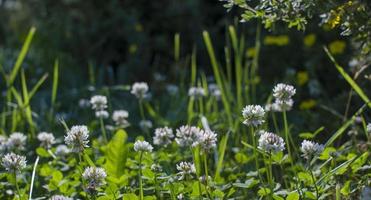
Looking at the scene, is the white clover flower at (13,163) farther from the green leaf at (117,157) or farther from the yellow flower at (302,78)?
the yellow flower at (302,78)

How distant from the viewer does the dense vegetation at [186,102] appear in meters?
2.30

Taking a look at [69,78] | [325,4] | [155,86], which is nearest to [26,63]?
[69,78]

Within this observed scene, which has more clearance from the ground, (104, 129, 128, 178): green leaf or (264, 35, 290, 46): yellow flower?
(264, 35, 290, 46): yellow flower

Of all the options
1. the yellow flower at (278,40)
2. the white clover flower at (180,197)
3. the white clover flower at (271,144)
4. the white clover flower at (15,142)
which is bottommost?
the white clover flower at (180,197)

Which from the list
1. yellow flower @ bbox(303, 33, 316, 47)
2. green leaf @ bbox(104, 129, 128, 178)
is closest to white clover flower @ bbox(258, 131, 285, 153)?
green leaf @ bbox(104, 129, 128, 178)

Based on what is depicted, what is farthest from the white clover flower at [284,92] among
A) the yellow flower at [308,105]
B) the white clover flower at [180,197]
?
the yellow flower at [308,105]

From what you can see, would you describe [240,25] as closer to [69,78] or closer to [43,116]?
[69,78]

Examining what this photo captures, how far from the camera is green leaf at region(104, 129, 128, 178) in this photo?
257 cm

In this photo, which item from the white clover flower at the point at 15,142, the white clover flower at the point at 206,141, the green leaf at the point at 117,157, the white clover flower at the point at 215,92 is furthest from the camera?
the white clover flower at the point at 215,92

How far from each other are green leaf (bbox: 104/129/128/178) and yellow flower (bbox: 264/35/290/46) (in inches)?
85.8

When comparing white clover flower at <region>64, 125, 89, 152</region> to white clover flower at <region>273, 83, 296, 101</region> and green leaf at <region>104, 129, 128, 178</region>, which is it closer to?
green leaf at <region>104, 129, 128, 178</region>

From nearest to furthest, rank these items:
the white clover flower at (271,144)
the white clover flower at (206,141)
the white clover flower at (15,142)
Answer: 1. the white clover flower at (271,144)
2. the white clover flower at (206,141)
3. the white clover flower at (15,142)

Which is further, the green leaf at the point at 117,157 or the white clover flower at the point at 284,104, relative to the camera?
the green leaf at the point at 117,157

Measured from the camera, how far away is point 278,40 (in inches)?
183
